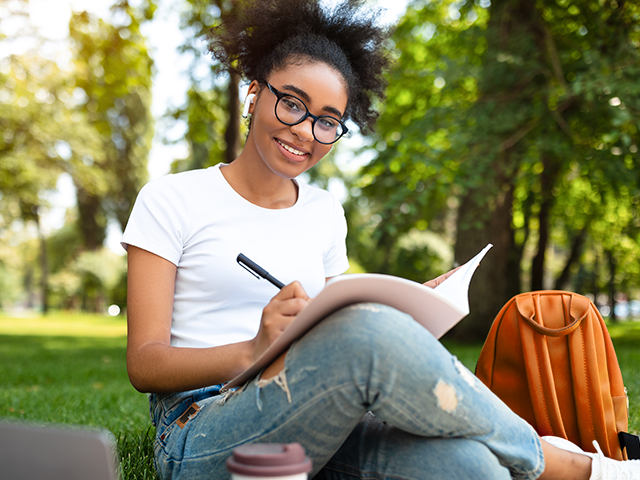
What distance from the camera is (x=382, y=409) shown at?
47.1 inches

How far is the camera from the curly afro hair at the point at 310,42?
80.3 inches

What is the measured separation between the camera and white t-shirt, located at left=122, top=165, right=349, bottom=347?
170 centimetres

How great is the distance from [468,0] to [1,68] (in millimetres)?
8329

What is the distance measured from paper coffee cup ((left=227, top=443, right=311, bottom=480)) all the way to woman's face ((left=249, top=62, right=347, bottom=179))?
3.85 feet

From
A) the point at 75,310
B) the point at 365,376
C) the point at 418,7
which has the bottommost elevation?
the point at 75,310

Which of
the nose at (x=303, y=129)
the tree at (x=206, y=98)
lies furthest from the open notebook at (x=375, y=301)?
the tree at (x=206, y=98)

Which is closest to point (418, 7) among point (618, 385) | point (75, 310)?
point (618, 385)

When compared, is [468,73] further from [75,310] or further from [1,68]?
[75,310]

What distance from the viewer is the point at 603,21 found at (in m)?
5.98

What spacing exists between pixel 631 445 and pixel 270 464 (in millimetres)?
1473

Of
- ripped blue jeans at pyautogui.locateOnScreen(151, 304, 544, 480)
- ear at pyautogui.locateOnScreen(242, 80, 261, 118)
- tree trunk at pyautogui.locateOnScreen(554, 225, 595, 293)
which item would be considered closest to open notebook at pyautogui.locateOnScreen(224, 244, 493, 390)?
ripped blue jeans at pyautogui.locateOnScreen(151, 304, 544, 480)

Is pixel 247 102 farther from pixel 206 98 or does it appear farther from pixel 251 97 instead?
pixel 206 98

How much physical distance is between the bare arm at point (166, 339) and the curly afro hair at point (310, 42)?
34.4 inches

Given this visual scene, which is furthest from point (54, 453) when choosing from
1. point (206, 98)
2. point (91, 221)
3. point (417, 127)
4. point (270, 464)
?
point (91, 221)
